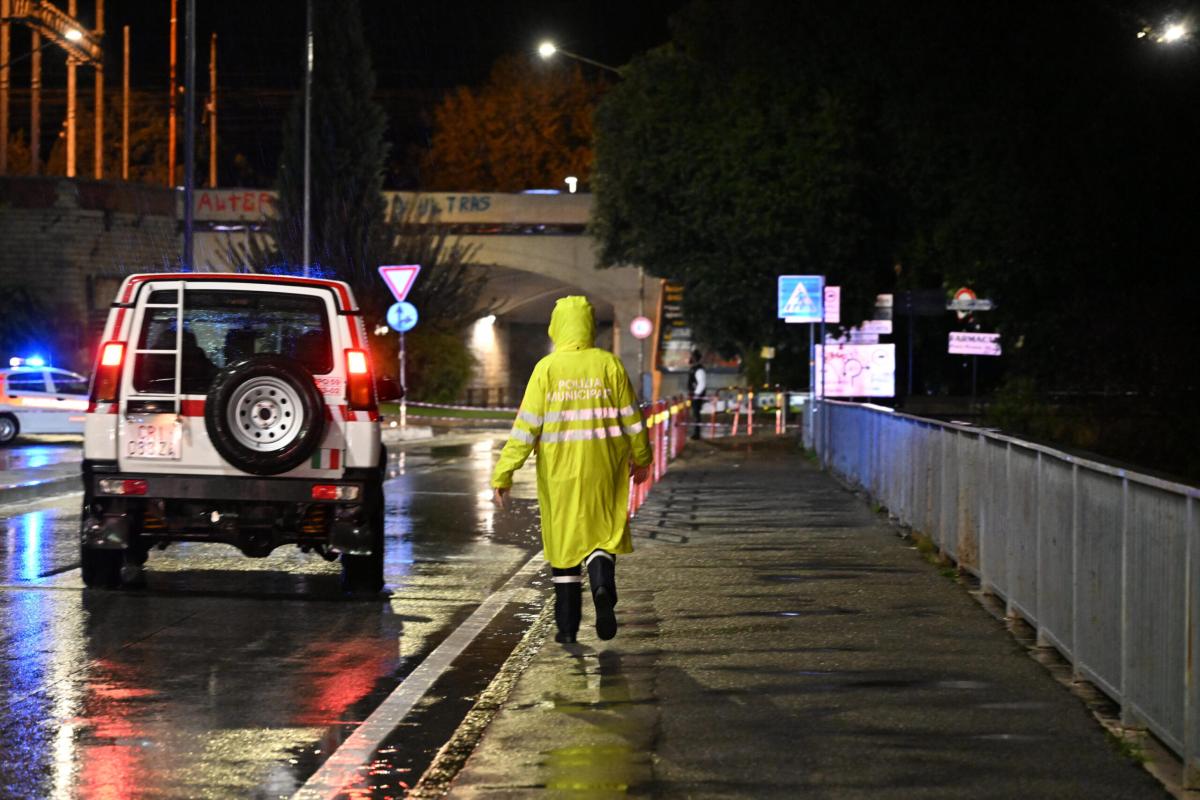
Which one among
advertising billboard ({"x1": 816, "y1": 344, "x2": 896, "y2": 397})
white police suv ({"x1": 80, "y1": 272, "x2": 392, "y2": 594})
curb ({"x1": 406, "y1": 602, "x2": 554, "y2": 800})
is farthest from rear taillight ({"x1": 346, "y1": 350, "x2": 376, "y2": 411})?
advertising billboard ({"x1": 816, "y1": 344, "x2": 896, "y2": 397})

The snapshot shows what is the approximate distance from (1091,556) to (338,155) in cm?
4757

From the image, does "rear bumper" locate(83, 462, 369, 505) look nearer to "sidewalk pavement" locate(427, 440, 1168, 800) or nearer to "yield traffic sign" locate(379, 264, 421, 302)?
"sidewalk pavement" locate(427, 440, 1168, 800)

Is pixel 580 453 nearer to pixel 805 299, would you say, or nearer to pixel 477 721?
pixel 477 721

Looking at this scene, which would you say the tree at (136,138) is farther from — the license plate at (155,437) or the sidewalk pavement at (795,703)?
the sidewalk pavement at (795,703)

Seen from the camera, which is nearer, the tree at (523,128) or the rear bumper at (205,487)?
the rear bumper at (205,487)

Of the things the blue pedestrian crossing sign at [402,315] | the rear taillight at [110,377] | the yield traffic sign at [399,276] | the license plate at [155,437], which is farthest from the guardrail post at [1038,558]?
the blue pedestrian crossing sign at [402,315]

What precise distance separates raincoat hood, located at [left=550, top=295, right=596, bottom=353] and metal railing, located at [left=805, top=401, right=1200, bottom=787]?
2.44m

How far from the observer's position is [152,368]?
11555 millimetres

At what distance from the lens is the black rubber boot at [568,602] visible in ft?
31.6

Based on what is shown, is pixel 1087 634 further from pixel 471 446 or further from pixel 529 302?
pixel 529 302

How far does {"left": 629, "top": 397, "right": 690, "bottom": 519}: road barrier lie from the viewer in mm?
19438

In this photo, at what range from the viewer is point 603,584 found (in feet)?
31.1

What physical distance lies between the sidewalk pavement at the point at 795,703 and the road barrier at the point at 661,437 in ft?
19.5

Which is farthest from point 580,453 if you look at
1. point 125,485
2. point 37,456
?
point 37,456
